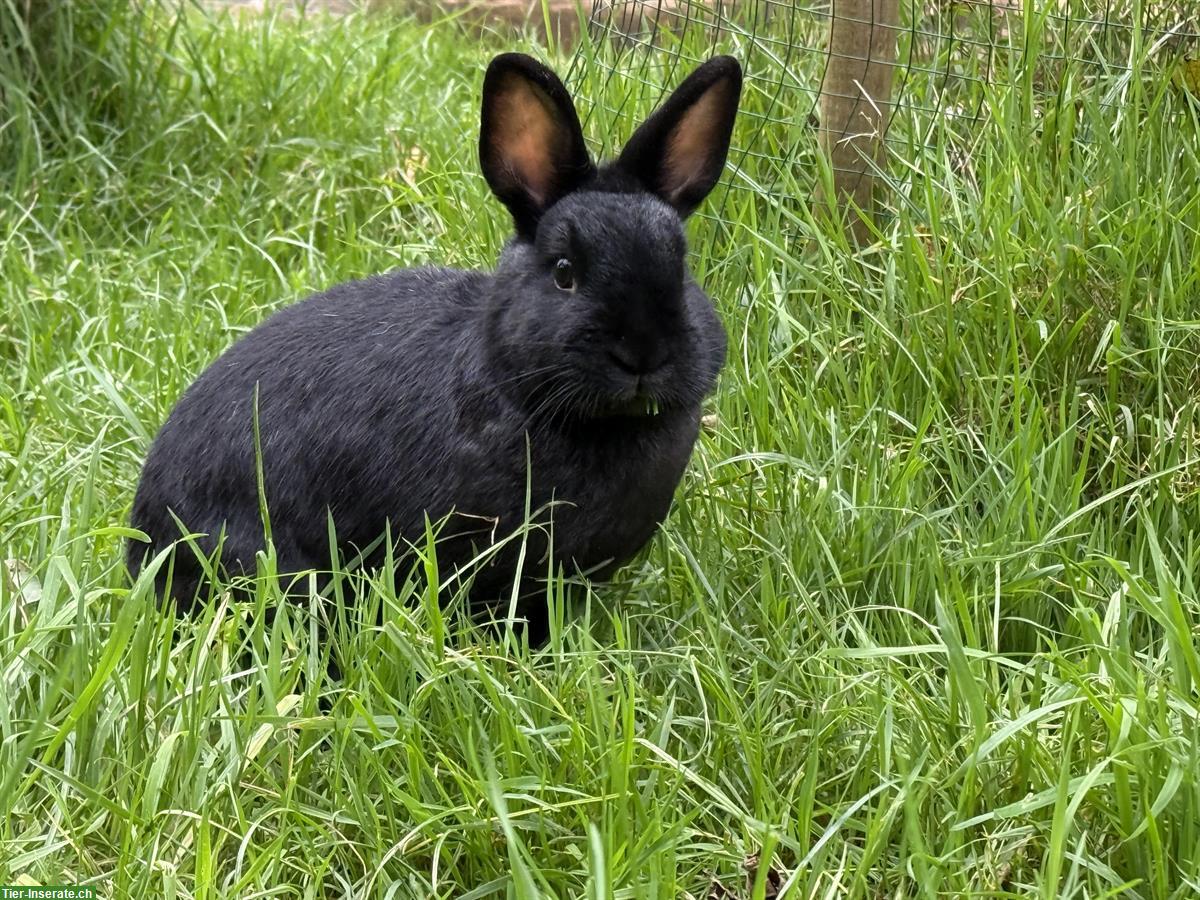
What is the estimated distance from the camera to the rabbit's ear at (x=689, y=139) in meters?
3.12

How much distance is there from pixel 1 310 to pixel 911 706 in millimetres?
3245

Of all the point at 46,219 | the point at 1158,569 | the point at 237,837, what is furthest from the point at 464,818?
the point at 46,219

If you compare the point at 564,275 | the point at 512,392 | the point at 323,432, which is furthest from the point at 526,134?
the point at 323,432

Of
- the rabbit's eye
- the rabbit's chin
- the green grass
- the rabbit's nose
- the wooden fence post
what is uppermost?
the wooden fence post

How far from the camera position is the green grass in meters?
2.37

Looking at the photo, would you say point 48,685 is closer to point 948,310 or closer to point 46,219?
point 948,310

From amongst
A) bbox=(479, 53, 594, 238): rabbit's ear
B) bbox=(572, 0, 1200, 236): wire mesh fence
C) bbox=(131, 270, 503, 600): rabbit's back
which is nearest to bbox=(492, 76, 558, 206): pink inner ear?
bbox=(479, 53, 594, 238): rabbit's ear

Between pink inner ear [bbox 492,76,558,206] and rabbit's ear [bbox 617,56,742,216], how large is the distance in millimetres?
172

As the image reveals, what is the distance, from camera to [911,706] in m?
2.59

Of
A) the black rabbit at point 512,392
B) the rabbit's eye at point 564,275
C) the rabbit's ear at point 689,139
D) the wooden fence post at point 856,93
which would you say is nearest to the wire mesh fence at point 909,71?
the wooden fence post at point 856,93

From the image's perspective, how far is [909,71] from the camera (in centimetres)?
418

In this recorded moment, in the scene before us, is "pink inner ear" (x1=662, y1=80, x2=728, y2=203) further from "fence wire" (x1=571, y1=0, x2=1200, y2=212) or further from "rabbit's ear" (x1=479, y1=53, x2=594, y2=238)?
"fence wire" (x1=571, y1=0, x2=1200, y2=212)

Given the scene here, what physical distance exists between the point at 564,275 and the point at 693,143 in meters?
0.47

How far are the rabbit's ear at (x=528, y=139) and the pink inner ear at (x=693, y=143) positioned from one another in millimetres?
183
